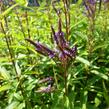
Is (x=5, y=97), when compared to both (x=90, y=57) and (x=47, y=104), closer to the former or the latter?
(x=47, y=104)

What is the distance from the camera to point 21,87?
3.12m

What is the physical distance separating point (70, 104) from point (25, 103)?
52 cm

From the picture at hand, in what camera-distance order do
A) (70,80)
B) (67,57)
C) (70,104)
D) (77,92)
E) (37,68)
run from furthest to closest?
(37,68), (77,92), (70,80), (70,104), (67,57)

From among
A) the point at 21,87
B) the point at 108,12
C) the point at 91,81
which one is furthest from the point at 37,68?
the point at 108,12

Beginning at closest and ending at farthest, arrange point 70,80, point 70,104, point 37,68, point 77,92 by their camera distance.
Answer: point 70,104
point 70,80
point 77,92
point 37,68

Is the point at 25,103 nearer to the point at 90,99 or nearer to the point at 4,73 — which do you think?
the point at 4,73

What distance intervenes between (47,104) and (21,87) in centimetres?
32

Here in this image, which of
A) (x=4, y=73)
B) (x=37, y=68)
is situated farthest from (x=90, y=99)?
(x=4, y=73)

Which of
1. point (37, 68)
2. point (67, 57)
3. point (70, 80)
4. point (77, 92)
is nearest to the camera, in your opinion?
point (67, 57)

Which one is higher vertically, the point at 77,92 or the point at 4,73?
the point at 4,73

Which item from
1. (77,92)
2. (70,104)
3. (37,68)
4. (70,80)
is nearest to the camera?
(70,104)

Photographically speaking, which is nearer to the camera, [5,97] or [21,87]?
[21,87]

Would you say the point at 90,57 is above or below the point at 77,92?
above

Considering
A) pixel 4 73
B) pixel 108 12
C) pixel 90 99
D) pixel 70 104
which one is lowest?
pixel 90 99
